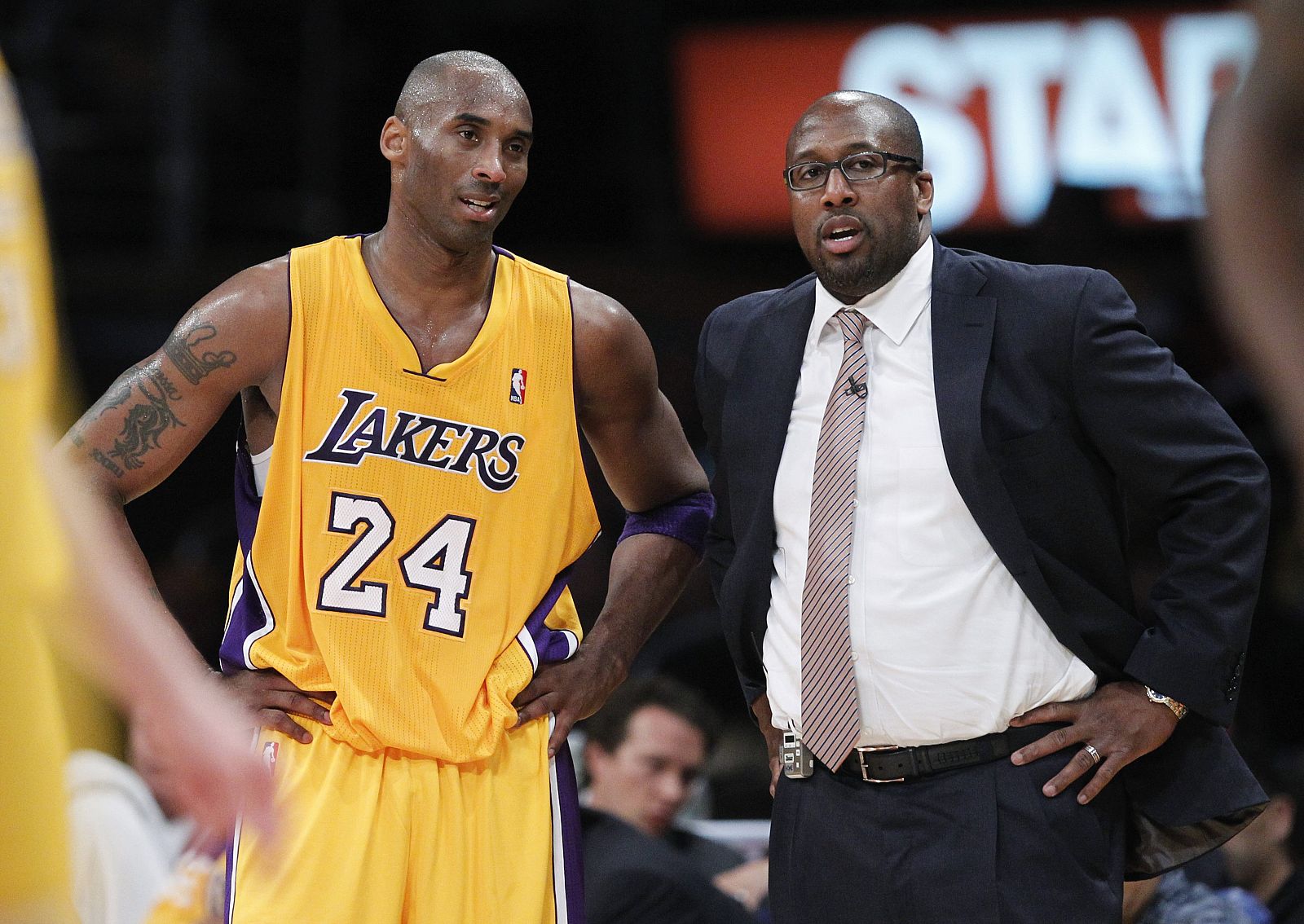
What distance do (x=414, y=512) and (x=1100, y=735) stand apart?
1404 millimetres

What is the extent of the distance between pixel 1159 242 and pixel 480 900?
254 inches

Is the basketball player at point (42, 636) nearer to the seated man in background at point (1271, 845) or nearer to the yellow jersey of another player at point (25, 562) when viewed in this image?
the yellow jersey of another player at point (25, 562)

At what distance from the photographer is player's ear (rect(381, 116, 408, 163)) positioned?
3.49m

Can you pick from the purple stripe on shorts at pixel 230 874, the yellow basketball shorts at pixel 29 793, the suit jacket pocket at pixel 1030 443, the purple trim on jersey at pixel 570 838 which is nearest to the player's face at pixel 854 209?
the suit jacket pocket at pixel 1030 443

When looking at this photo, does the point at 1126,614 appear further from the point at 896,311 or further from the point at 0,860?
the point at 0,860

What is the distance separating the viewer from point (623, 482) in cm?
374

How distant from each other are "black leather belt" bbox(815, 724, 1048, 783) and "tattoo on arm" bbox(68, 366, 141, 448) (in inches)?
63.7

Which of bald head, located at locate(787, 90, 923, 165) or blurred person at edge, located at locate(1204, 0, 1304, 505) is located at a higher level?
bald head, located at locate(787, 90, 923, 165)

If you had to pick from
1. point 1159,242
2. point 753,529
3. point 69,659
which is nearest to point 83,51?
point 1159,242

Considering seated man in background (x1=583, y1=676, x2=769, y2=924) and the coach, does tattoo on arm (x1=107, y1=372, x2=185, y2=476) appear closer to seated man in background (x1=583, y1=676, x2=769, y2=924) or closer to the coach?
the coach

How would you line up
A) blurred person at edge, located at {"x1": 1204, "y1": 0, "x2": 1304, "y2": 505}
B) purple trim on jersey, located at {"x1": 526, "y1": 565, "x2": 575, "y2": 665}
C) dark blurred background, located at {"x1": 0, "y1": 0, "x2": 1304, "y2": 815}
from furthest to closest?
dark blurred background, located at {"x1": 0, "y1": 0, "x2": 1304, "y2": 815}
purple trim on jersey, located at {"x1": 526, "y1": 565, "x2": 575, "y2": 665}
blurred person at edge, located at {"x1": 1204, "y1": 0, "x2": 1304, "y2": 505}

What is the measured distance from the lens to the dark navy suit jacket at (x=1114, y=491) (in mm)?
3047

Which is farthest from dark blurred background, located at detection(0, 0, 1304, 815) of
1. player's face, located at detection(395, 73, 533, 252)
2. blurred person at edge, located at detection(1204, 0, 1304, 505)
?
blurred person at edge, located at detection(1204, 0, 1304, 505)

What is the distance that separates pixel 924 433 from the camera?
318cm
